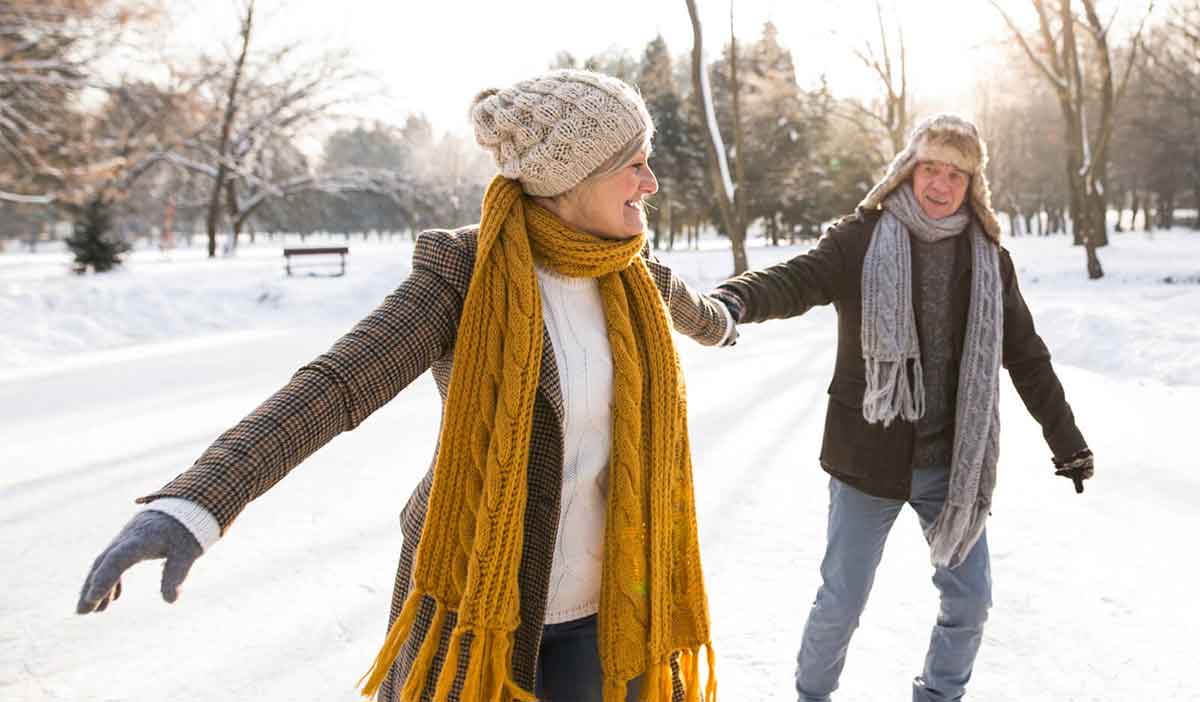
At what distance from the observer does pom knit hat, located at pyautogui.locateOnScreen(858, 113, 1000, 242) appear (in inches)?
92.4

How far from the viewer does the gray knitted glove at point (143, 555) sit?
3.44ft

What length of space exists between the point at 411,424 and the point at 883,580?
380 cm

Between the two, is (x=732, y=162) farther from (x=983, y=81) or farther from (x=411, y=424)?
(x=411, y=424)

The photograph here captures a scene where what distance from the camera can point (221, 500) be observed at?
1150mm

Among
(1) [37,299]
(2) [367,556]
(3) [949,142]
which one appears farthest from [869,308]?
(1) [37,299]

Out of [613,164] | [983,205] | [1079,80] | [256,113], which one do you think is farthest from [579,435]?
[256,113]

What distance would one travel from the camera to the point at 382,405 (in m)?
1.34

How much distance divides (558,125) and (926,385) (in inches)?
56.3

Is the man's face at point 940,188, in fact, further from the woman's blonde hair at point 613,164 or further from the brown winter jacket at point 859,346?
the woman's blonde hair at point 613,164

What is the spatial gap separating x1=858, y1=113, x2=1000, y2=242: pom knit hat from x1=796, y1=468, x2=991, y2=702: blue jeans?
2.62ft

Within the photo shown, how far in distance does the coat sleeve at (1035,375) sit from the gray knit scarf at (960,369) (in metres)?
0.11

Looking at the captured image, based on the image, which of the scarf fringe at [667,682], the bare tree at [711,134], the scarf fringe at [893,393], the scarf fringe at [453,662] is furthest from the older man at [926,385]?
the bare tree at [711,134]

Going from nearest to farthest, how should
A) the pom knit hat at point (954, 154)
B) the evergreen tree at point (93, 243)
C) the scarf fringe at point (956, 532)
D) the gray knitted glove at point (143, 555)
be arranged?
the gray knitted glove at point (143, 555), the scarf fringe at point (956, 532), the pom knit hat at point (954, 154), the evergreen tree at point (93, 243)

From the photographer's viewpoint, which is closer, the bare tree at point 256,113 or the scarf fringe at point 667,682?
the scarf fringe at point 667,682
